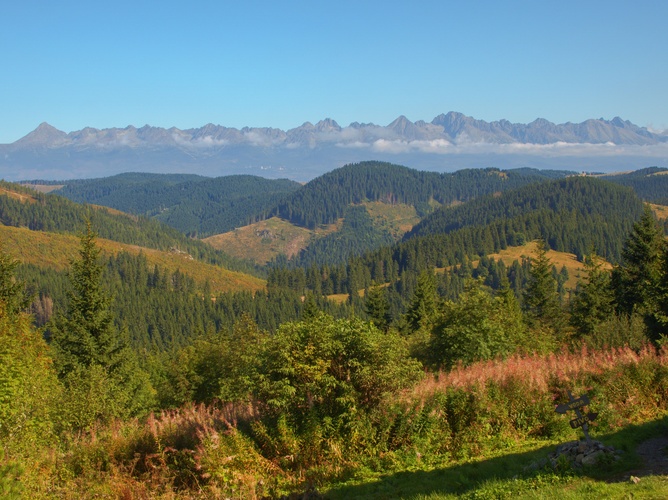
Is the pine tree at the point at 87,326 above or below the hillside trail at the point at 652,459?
below

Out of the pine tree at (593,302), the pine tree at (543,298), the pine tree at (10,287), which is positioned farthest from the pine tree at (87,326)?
the pine tree at (543,298)

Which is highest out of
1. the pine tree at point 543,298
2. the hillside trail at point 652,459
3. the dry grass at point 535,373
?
the dry grass at point 535,373

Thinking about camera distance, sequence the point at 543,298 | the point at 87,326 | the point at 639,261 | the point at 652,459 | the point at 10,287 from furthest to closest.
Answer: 1. the point at 543,298
2. the point at 639,261
3. the point at 87,326
4. the point at 10,287
5. the point at 652,459

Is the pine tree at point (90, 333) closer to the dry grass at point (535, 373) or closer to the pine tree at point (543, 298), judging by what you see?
the dry grass at point (535, 373)

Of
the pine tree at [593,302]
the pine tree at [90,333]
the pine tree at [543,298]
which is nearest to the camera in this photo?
the pine tree at [90,333]

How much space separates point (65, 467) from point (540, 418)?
35.6ft

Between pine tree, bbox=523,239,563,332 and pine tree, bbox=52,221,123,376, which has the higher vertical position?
pine tree, bbox=52,221,123,376

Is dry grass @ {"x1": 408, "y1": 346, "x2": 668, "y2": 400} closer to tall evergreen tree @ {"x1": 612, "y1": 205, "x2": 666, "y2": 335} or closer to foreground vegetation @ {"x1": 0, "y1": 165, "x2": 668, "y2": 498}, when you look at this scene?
foreground vegetation @ {"x1": 0, "y1": 165, "x2": 668, "y2": 498}

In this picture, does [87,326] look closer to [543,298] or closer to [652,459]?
[652,459]

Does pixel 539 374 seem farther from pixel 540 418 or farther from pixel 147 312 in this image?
pixel 147 312

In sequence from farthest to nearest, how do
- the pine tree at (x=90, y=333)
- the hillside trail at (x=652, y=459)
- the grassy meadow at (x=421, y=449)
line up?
the pine tree at (x=90, y=333) < the grassy meadow at (x=421, y=449) < the hillside trail at (x=652, y=459)

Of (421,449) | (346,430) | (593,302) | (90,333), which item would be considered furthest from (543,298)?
(346,430)

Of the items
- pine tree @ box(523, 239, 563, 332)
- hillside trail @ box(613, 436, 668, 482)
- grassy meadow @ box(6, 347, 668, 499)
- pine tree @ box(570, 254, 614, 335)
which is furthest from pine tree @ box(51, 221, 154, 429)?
pine tree @ box(523, 239, 563, 332)

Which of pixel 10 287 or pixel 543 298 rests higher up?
pixel 10 287
